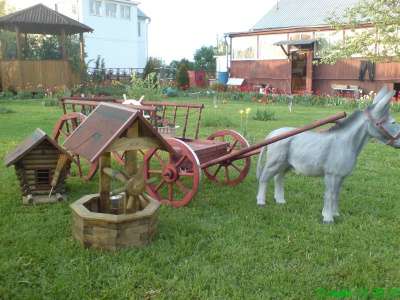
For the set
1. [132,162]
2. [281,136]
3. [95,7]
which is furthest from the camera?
[95,7]

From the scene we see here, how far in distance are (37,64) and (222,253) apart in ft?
65.9

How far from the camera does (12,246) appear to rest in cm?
396

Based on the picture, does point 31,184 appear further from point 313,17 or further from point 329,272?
point 313,17

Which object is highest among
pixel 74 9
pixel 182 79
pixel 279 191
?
pixel 74 9

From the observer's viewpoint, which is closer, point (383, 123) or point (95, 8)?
point (383, 123)

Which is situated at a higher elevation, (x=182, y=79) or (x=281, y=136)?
(x=182, y=79)

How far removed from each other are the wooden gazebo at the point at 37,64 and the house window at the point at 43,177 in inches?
685

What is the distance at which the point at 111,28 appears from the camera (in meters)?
37.3

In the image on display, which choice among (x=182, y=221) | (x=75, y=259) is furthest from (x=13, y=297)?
(x=182, y=221)

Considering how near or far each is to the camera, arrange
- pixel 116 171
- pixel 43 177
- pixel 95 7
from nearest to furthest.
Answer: pixel 116 171, pixel 43 177, pixel 95 7

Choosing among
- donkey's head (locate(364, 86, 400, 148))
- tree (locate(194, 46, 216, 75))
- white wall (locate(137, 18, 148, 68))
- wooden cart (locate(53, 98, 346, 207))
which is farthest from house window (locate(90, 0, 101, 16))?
donkey's head (locate(364, 86, 400, 148))

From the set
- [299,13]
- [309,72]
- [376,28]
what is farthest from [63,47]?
[376,28]

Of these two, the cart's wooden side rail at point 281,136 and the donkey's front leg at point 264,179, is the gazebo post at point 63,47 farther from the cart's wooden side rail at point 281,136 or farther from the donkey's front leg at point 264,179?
the donkey's front leg at point 264,179

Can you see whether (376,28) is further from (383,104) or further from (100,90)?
(100,90)
